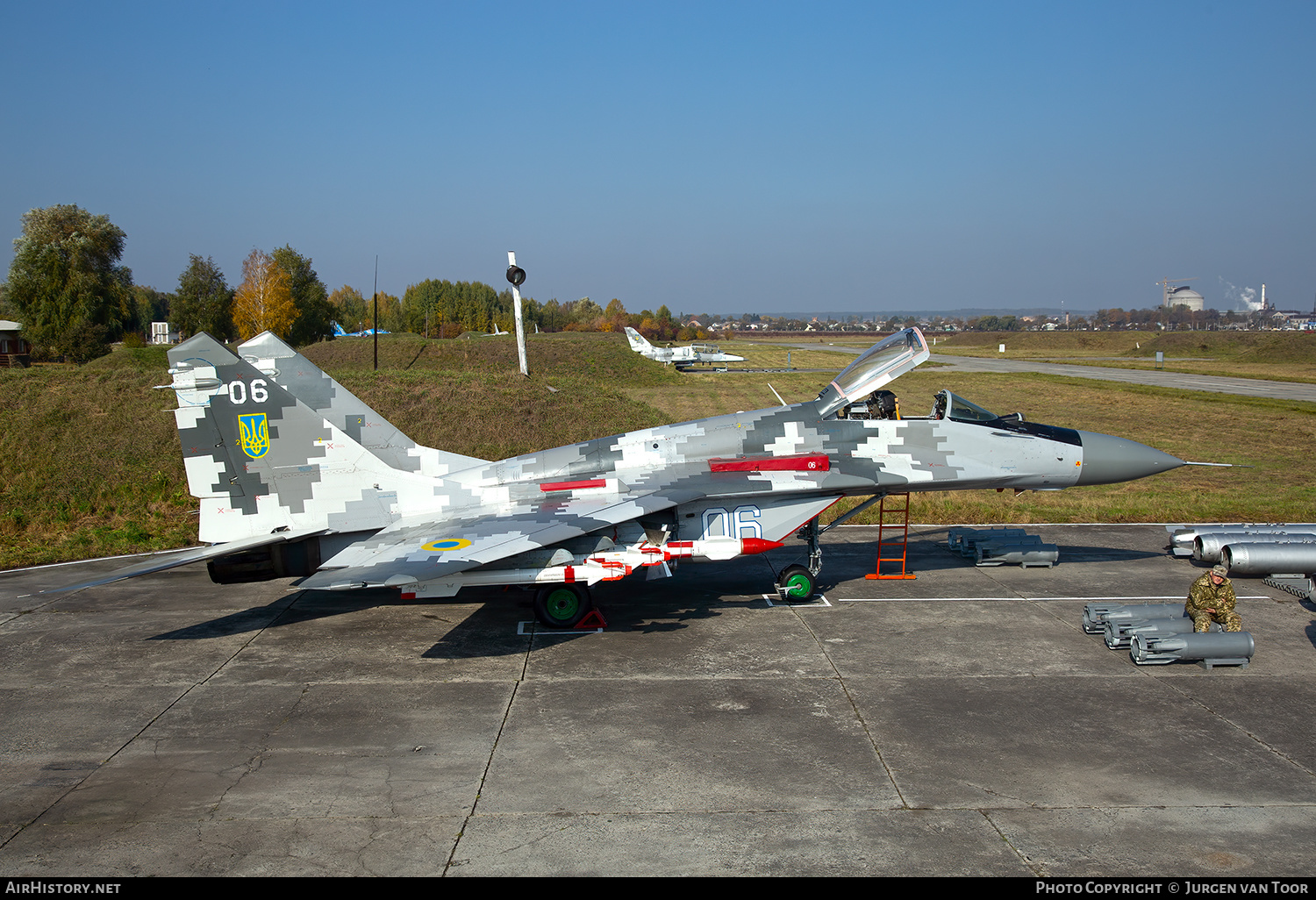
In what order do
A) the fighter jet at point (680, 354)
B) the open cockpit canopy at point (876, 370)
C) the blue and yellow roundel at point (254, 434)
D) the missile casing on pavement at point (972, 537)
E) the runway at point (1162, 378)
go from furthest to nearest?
the fighter jet at point (680, 354)
the runway at point (1162, 378)
the missile casing on pavement at point (972, 537)
the open cockpit canopy at point (876, 370)
the blue and yellow roundel at point (254, 434)

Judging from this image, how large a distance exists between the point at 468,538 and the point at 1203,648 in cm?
927

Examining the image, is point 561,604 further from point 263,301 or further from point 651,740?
point 263,301

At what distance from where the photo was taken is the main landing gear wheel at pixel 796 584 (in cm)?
1326

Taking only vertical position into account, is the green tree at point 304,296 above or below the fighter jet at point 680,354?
above

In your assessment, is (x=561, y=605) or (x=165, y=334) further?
(x=165, y=334)

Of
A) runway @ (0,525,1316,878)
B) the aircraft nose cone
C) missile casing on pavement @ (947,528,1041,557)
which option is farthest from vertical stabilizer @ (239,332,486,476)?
the aircraft nose cone

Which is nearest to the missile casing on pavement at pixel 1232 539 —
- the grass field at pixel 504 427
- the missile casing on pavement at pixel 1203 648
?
the grass field at pixel 504 427

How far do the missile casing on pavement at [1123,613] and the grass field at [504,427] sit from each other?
13.4ft

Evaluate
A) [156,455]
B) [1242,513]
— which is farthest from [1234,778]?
[156,455]

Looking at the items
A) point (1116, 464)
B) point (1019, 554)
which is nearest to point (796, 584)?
point (1019, 554)

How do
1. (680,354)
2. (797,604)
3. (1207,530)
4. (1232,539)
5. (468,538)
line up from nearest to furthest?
(468,538), (797,604), (1232,539), (1207,530), (680,354)

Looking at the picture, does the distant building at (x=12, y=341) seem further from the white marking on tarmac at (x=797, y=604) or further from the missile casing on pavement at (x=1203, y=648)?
the missile casing on pavement at (x=1203, y=648)

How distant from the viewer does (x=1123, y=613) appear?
1126cm

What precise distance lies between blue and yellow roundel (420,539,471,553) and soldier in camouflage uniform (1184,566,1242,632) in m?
9.31
